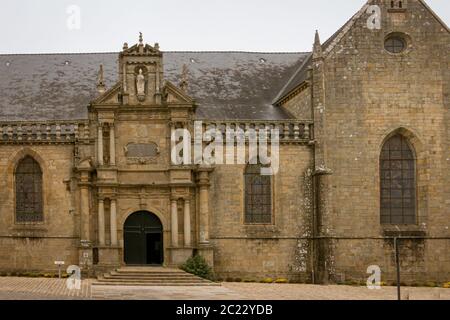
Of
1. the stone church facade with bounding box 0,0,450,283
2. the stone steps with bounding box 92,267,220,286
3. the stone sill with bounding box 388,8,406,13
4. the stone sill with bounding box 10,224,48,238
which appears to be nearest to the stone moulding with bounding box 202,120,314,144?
the stone church facade with bounding box 0,0,450,283

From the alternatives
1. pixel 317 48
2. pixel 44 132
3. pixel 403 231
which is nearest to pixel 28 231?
pixel 44 132

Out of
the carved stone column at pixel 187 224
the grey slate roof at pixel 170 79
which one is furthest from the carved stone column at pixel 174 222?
the grey slate roof at pixel 170 79

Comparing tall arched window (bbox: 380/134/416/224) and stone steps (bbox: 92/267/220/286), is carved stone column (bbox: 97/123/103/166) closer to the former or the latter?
stone steps (bbox: 92/267/220/286)

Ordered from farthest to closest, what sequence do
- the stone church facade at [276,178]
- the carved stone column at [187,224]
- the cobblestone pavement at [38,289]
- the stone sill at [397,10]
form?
the stone sill at [397,10] < the stone church facade at [276,178] < the carved stone column at [187,224] < the cobblestone pavement at [38,289]

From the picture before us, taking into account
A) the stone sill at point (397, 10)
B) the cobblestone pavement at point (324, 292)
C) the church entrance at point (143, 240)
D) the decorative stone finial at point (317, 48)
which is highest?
the stone sill at point (397, 10)

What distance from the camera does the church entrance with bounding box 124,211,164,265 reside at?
29609 millimetres

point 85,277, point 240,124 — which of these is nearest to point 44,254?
point 85,277

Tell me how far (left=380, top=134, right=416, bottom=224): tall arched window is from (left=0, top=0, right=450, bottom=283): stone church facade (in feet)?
0.14

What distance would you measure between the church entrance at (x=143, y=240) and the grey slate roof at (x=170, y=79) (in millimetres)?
5034

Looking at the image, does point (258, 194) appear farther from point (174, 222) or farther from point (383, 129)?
point (383, 129)

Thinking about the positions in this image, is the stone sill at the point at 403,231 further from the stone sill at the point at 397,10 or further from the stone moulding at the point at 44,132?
the stone moulding at the point at 44,132

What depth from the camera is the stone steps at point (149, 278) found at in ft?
85.4

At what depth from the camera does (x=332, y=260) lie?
94.7 ft

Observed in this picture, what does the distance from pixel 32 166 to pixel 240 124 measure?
873cm
